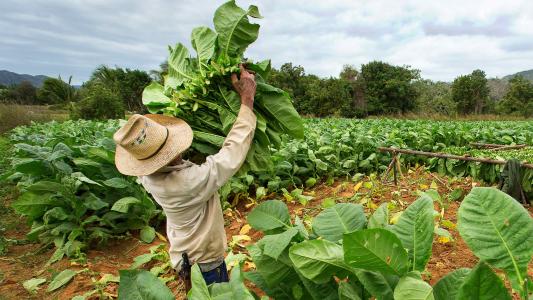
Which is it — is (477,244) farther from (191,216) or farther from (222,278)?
(222,278)

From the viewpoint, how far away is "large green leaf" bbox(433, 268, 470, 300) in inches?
31.1

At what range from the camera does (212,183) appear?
2.26 m

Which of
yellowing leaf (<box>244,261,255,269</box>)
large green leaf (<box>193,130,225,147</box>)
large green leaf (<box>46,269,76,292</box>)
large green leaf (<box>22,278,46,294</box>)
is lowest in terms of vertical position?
large green leaf (<box>22,278,46,294</box>)

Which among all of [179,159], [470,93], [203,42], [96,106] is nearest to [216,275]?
[179,159]

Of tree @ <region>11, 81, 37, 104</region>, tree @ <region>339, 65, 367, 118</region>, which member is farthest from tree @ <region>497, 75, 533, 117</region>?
tree @ <region>11, 81, 37, 104</region>

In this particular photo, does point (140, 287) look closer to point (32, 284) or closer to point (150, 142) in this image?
point (150, 142)

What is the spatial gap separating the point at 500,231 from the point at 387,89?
152 ft

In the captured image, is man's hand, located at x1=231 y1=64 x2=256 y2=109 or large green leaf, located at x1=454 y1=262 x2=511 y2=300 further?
man's hand, located at x1=231 y1=64 x2=256 y2=109

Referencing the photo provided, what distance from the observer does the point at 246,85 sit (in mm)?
2254

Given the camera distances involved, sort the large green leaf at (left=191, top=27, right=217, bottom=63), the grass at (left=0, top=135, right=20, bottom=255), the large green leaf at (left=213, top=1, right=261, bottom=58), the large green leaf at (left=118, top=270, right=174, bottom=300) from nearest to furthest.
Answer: the large green leaf at (left=118, top=270, right=174, bottom=300) < the large green leaf at (left=213, top=1, right=261, bottom=58) < the large green leaf at (left=191, top=27, right=217, bottom=63) < the grass at (left=0, top=135, right=20, bottom=255)

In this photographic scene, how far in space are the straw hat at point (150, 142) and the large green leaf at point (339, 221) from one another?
1296mm

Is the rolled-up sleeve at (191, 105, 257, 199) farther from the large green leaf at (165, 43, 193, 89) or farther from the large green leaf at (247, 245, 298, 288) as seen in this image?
the large green leaf at (247, 245, 298, 288)

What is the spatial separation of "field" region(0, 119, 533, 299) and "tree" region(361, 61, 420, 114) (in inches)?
1551

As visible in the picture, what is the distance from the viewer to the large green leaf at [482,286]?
673mm
